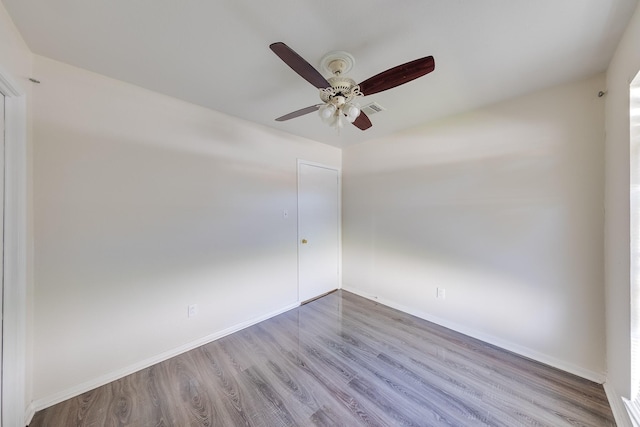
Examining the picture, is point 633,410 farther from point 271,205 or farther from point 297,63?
point 271,205

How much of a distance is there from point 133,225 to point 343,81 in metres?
1.97

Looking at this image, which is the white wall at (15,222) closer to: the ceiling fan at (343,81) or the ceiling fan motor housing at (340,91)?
the ceiling fan at (343,81)

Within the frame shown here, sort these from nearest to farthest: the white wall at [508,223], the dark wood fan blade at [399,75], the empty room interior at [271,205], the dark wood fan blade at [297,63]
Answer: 1. the dark wood fan blade at [297,63]
2. the dark wood fan blade at [399,75]
3. the empty room interior at [271,205]
4. the white wall at [508,223]

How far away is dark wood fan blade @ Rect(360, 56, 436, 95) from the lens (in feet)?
3.77

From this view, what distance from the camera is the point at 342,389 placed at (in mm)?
1668

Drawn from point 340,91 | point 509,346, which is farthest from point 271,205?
point 509,346

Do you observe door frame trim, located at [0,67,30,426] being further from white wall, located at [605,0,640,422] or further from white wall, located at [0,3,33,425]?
white wall, located at [605,0,640,422]

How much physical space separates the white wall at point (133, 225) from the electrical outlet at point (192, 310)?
33mm

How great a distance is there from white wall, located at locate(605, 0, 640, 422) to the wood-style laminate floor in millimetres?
360

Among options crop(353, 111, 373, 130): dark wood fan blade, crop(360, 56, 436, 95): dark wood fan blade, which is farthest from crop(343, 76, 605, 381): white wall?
crop(360, 56, 436, 95): dark wood fan blade

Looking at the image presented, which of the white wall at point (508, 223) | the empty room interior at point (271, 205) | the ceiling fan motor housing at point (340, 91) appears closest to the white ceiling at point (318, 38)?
the empty room interior at point (271, 205)

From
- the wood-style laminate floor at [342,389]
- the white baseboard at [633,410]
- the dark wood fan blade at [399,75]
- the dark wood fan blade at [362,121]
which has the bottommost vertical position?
the wood-style laminate floor at [342,389]

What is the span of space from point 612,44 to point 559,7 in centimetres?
65

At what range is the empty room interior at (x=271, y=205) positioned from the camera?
1.29m
